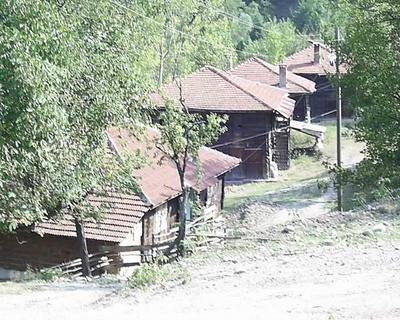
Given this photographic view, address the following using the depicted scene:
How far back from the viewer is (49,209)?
1364cm

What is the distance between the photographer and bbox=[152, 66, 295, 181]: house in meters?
32.8

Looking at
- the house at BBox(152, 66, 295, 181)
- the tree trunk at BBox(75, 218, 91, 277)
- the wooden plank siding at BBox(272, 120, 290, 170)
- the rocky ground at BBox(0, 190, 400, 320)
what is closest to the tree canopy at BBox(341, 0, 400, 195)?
the rocky ground at BBox(0, 190, 400, 320)

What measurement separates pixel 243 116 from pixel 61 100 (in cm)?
2222

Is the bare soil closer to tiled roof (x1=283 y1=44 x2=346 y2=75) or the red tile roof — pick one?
the red tile roof

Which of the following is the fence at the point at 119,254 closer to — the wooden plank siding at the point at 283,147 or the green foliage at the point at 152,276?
the green foliage at the point at 152,276

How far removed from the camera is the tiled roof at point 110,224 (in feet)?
56.1

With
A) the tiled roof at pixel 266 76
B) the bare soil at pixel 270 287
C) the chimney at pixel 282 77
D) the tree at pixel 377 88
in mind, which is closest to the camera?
the bare soil at pixel 270 287

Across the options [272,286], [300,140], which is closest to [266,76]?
[300,140]

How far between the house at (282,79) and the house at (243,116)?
8.57 m

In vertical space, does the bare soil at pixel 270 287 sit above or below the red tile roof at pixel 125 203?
below

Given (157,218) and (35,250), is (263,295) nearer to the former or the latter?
(35,250)

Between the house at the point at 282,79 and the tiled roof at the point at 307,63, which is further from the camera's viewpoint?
the tiled roof at the point at 307,63

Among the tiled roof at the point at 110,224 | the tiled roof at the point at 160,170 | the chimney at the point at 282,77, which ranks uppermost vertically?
the chimney at the point at 282,77

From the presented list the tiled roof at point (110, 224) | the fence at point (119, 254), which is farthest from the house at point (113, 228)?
the fence at point (119, 254)
